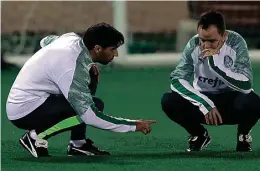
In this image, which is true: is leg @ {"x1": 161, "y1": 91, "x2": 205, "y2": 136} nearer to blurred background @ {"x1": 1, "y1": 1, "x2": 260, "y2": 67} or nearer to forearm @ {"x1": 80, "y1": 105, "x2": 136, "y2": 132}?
forearm @ {"x1": 80, "y1": 105, "x2": 136, "y2": 132}

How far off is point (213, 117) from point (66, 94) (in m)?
0.88

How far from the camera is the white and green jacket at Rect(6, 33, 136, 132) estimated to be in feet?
17.5

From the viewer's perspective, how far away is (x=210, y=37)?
5.63 metres

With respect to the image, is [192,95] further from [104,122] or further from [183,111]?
[104,122]

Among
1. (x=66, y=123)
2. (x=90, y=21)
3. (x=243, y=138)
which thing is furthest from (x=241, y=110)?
(x=90, y=21)

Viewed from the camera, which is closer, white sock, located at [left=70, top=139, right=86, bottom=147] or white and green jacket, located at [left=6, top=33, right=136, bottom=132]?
white and green jacket, located at [left=6, top=33, right=136, bottom=132]

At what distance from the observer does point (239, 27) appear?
45.3 feet

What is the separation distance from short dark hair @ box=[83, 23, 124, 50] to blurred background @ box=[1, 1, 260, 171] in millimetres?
625

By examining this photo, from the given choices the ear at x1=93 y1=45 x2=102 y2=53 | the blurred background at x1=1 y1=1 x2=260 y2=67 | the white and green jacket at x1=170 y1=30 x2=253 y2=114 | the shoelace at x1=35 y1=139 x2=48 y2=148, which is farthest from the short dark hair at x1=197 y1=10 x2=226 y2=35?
the blurred background at x1=1 y1=1 x2=260 y2=67

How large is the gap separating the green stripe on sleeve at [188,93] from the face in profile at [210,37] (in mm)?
285

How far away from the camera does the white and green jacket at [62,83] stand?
17.5 feet

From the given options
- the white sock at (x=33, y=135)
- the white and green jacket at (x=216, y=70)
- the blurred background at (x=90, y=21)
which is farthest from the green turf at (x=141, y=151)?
the blurred background at (x=90, y=21)

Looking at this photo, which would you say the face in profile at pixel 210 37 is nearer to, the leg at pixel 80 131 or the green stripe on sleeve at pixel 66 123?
the leg at pixel 80 131

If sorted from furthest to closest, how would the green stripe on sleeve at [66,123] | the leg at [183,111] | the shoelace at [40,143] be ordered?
the leg at [183,111] < the shoelace at [40,143] < the green stripe on sleeve at [66,123]
